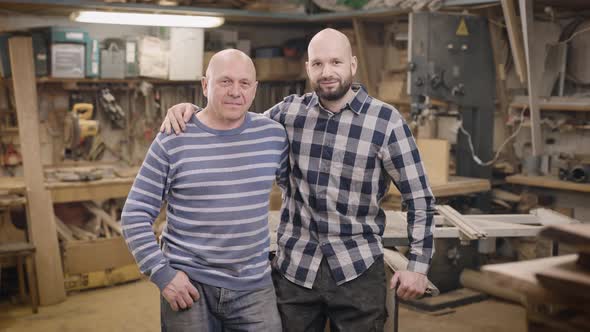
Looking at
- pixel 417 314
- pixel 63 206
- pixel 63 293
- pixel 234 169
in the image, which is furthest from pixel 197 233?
pixel 63 206

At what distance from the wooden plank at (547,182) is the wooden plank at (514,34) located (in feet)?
2.25

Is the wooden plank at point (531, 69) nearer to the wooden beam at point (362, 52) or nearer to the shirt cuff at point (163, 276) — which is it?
the wooden beam at point (362, 52)

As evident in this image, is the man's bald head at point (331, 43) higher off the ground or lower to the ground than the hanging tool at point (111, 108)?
higher

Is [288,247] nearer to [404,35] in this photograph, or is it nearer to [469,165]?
[469,165]

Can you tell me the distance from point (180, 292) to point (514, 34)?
320cm

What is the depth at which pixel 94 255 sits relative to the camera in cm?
525

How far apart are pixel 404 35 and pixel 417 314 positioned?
221 cm

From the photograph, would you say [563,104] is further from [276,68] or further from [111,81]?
[111,81]


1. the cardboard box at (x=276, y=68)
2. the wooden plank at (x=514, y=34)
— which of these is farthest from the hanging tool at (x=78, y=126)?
the wooden plank at (x=514, y=34)

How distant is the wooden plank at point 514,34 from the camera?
4375 millimetres

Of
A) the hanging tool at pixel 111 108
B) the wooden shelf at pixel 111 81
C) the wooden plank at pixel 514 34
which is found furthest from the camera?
the hanging tool at pixel 111 108

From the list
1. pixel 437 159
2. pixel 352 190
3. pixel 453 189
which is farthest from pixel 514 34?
pixel 352 190

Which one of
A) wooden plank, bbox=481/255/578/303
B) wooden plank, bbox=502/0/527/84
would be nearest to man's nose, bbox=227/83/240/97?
wooden plank, bbox=481/255/578/303

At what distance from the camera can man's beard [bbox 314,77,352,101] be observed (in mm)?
2213
